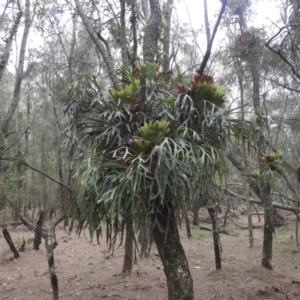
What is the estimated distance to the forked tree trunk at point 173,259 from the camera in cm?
316

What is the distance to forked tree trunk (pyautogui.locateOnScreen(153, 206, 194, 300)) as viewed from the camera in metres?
3.16

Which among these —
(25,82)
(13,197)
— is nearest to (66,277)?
(13,197)

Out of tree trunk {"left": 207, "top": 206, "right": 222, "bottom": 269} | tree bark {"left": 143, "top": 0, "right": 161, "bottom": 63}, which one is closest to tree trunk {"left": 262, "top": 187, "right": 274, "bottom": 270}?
tree trunk {"left": 207, "top": 206, "right": 222, "bottom": 269}

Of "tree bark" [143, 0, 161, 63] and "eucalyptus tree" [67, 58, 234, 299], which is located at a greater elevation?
"tree bark" [143, 0, 161, 63]

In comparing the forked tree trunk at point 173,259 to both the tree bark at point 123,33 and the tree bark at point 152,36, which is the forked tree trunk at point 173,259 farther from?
the tree bark at point 123,33

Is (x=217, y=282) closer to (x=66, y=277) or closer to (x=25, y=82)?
(x=66, y=277)

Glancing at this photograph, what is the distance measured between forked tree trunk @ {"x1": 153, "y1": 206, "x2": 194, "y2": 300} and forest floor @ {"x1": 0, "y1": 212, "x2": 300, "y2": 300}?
1.27 metres

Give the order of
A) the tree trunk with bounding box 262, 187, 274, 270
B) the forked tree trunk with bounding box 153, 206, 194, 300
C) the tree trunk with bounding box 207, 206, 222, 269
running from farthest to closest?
the tree trunk with bounding box 262, 187, 274, 270
the tree trunk with bounding box 207, 206, 222, 269
the forked tree trunk with bounding box 153, 206, 194, 300

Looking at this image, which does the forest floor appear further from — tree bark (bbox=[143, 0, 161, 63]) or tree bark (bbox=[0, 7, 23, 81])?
tree bark (bbox=[0, 7, 23, 81])

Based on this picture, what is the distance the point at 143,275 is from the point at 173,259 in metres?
2.33

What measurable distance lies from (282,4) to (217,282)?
13.1ft

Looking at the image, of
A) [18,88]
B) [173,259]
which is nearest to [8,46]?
[18,88]

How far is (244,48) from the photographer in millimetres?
4281

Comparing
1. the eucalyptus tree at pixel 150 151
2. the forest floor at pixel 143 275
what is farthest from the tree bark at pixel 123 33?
the forest floor at pixel 143 275
